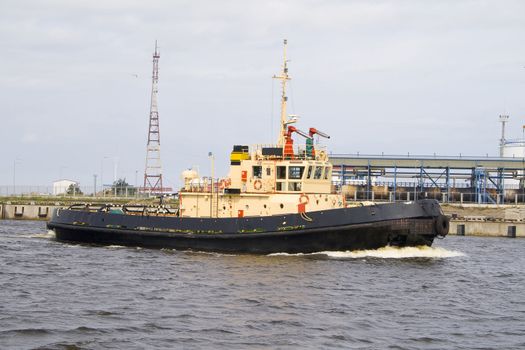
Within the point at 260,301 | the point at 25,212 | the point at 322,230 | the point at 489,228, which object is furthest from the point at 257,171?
the point at 25,212

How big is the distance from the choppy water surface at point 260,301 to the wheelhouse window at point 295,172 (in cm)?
382

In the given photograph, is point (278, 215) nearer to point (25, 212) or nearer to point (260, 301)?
point (260, 301)

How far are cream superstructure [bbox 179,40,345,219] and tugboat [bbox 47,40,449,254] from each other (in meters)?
0.04

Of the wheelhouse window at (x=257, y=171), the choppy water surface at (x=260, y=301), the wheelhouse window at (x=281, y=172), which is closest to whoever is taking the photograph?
A: the choppy water surface at (x=260, y=301)

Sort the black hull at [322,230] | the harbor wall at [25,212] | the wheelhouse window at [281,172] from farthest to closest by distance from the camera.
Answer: the harbor wall at [25,212] → the wheelhouse window at [281,172] → the black hull at [322,230]

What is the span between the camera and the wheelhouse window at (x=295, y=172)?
34.5 metres

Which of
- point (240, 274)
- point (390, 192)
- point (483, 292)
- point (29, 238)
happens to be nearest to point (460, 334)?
point (483, 292)

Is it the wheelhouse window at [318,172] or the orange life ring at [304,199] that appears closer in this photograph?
the orange life ring at [304,199]

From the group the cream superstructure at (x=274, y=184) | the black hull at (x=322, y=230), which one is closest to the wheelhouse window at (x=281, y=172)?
the cream superstructure at (x=274, y=184)

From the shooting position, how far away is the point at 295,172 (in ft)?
113

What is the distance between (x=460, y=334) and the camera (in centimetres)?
1861

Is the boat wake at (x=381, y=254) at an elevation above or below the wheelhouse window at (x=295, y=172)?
below

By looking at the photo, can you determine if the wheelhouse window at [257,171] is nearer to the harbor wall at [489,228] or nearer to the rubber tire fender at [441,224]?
the rubber tire fender at [441,224]

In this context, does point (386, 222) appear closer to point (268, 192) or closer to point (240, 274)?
point (268, 192)
